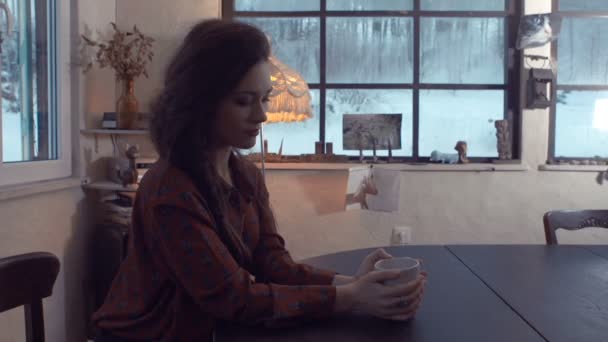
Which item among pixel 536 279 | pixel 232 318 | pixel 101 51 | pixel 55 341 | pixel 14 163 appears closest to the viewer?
pixel 232 318

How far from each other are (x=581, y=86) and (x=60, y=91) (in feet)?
8.92

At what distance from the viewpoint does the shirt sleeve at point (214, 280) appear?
0.96m

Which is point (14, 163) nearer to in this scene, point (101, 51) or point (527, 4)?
point (101, 51)

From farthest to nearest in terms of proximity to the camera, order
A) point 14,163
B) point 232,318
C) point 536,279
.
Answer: point 14,163
point 536,279
point 232,318

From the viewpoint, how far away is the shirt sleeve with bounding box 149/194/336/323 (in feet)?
3.15

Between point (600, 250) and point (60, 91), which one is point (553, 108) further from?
point (60, 91)

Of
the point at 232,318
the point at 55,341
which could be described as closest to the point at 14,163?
the point at 55,341

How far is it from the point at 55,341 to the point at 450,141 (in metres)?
2.27

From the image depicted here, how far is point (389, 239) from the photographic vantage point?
3182 mm

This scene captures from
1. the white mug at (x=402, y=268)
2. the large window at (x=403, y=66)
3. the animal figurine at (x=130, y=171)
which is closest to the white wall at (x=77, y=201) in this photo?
the animal figurine at (x=130, y=171)

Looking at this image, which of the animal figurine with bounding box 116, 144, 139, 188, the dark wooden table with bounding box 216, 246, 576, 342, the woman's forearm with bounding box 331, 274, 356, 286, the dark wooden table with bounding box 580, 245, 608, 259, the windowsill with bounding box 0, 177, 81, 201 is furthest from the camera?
the animal figurine with bounding box 116, 144, 139, 188

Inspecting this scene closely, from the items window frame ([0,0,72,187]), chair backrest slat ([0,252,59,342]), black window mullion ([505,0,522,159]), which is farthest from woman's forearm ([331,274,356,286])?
black window mullion ([505,0,522,159])

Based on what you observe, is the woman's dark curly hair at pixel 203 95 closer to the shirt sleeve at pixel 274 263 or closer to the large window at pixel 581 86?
the shirt sleeve at pixel 274 263

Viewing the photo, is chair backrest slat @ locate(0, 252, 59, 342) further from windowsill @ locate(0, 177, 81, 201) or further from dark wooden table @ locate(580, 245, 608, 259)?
dark wooden table @ locate(580, 245, 608, 259)
